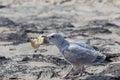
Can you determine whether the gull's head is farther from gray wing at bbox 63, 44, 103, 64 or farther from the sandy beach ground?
the sandy beach ground

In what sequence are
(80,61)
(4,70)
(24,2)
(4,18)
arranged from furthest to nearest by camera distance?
(24,2), (4,18), (4,70), (80,61)

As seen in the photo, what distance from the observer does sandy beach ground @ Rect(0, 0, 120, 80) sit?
6.74m

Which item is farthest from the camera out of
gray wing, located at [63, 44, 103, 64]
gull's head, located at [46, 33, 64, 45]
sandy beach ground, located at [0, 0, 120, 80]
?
sandy beach ground, located at [0, 0, 120, 80]

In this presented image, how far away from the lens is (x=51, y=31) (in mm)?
9781

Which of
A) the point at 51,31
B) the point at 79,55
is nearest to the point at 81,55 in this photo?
the point at 79,55

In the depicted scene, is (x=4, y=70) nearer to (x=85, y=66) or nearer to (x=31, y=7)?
(x=85, y=66)

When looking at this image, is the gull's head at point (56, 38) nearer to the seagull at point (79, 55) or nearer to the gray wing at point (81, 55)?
the seagull at point (79, 55)

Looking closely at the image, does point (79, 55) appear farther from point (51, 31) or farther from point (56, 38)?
point (51, 31)

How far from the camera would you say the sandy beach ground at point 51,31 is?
6.74m

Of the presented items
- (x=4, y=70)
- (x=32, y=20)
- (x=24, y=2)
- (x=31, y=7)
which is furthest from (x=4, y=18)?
(x=4, y=70)

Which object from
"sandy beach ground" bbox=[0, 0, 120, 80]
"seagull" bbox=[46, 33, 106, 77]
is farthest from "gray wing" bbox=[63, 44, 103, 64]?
"sandy beach ground" bbox=[0, 0, 120, 80]

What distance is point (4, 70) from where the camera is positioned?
684cm

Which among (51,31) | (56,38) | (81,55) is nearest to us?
(81,55)

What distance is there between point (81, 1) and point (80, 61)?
783 cm
